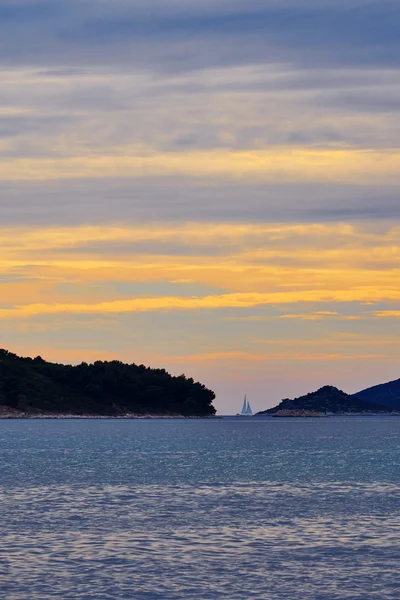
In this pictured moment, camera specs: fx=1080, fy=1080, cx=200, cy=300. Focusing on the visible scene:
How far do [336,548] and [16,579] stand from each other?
57.3 feet

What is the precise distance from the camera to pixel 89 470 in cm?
11800

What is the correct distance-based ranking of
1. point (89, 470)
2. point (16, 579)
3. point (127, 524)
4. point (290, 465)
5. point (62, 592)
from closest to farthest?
point (62, 592), point (16, 579), point (127, 524), point (89, 470), point (290, 465)

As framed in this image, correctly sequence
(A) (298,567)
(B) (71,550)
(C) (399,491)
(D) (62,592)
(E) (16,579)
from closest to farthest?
(D) (62,592) < (E) (16,579) < (A) (298,567) < (B) (71,550) < (C) (399,491)

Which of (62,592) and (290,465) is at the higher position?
(290,465)

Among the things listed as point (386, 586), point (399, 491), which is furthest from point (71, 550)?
point (399, 491)

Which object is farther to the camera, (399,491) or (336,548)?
(399,491)

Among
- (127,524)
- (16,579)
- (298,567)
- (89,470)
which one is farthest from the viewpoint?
(89,470)

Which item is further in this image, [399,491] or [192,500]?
[399,491]

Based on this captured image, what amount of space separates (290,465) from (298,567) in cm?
8181

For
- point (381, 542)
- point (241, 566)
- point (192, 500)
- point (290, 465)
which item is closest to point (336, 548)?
point (381, 542)

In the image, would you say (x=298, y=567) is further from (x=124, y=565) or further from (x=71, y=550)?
(x=71, y=550)

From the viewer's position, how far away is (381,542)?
188 feet

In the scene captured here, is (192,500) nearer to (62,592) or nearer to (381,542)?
(381,542)

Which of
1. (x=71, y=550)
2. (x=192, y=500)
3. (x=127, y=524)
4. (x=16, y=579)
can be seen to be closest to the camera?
(x=16, y=579)
